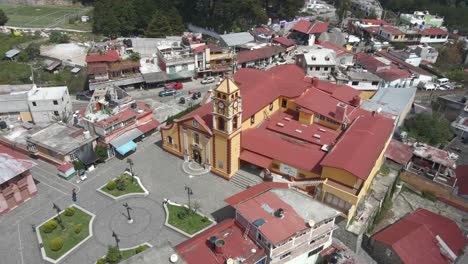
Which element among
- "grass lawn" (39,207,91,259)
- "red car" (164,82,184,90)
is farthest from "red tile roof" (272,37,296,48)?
"grass lawn" (39,207,91,259)

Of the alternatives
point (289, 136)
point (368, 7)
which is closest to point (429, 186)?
point (289, 136)

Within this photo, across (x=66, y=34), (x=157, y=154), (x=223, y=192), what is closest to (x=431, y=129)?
(x=223, y=192)

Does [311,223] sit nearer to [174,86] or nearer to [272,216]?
[272,216]

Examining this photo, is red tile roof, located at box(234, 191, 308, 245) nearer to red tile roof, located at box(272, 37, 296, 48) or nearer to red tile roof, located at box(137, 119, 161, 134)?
red tile roof, located at box(137, 119, 161, 134)

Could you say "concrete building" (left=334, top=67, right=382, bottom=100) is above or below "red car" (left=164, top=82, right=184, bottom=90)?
above

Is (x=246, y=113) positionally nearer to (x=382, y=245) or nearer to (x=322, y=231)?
(x=322, y=231)

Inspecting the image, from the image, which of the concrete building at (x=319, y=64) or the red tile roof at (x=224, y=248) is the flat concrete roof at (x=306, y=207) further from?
the concrete building at (x=319, y=64)

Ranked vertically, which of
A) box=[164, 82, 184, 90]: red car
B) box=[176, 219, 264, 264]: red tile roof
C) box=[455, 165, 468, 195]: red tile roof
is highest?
box=[164, 82, 184, 90]: red car
